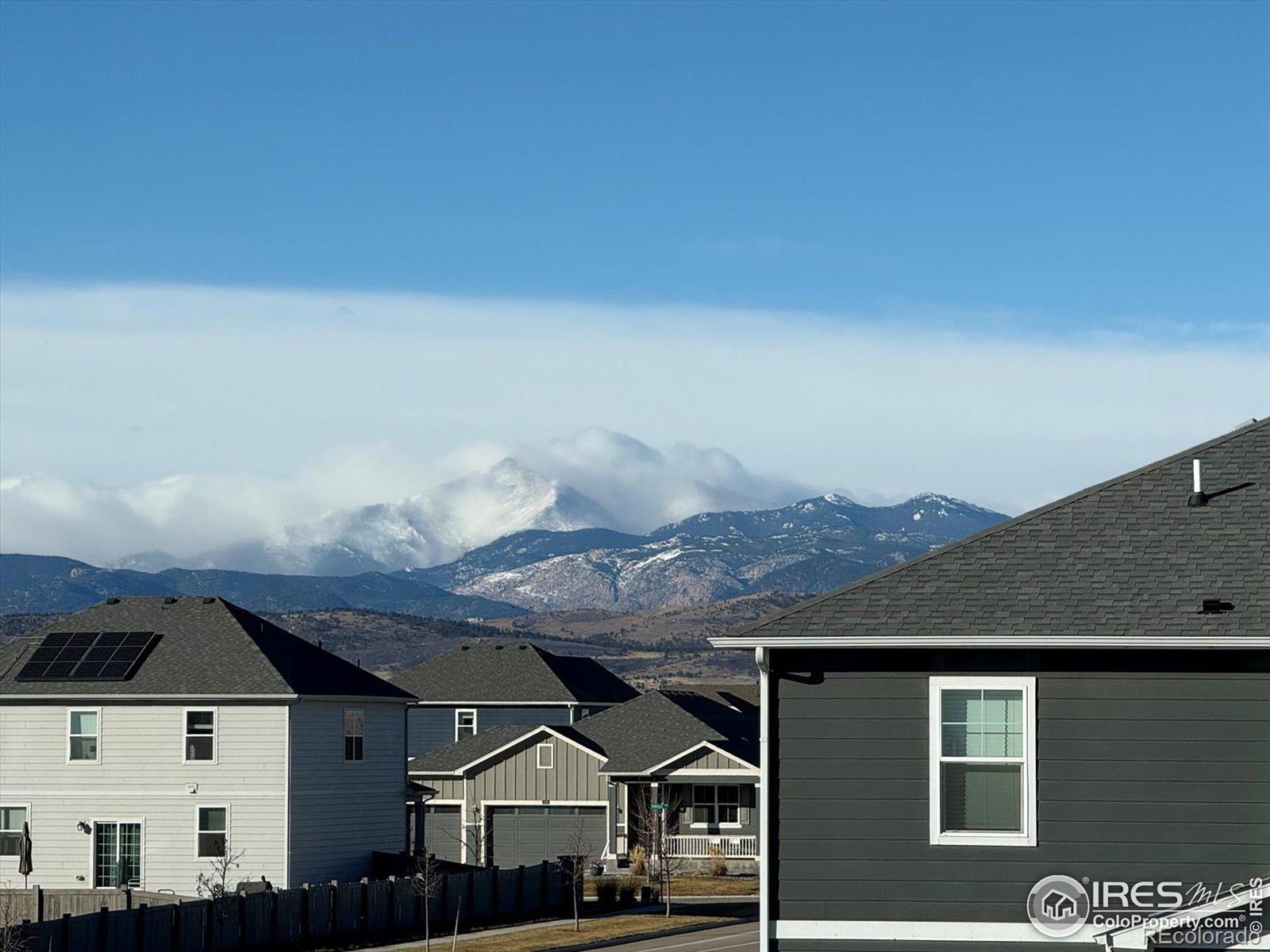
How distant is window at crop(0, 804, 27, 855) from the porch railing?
23823mm

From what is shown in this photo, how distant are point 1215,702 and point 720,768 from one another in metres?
50.1

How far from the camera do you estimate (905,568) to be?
22141mm

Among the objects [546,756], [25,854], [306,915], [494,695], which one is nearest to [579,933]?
[306,915]

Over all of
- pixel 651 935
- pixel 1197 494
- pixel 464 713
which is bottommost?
pixel 651 935

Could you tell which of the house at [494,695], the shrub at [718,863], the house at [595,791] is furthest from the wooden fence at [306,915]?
the house at [494,695]

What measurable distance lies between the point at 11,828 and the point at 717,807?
1027 inches

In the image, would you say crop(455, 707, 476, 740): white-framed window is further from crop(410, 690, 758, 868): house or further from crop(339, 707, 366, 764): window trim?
crop(339, 707, 366, 764): window trim

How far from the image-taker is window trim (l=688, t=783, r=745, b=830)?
6994cm

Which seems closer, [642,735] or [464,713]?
[642,735]

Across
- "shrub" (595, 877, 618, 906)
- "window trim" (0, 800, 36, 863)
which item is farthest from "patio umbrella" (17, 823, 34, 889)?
"shrub" (595, 877, 618, 906)

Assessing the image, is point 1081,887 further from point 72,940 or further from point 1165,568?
point 72,940

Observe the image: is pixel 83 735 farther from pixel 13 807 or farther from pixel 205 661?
pixel 205 661

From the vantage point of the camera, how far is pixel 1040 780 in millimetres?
20594

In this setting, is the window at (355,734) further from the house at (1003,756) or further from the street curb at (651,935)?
the house at (1003,756)
